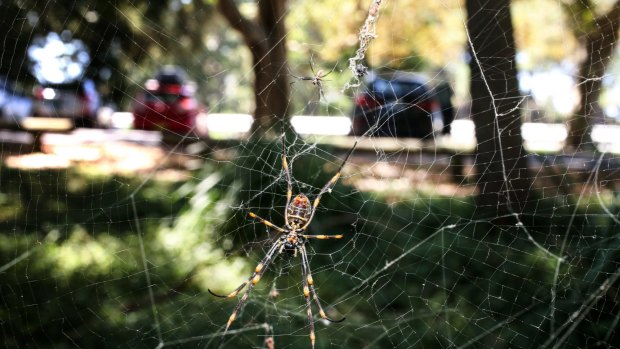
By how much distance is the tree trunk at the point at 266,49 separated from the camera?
203 inches

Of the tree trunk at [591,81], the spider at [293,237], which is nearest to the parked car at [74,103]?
the spider at [293,237]

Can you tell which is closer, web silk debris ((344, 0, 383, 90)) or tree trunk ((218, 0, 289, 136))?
web silk debris ((344, 0, 383, 90))

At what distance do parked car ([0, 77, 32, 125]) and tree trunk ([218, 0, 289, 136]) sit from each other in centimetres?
258

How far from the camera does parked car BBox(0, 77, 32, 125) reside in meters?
5.61

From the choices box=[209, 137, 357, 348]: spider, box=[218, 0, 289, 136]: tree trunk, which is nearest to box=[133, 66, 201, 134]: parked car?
box=[218, 0, 289, 136]: tree trunk

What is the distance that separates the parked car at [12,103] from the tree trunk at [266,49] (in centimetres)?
258

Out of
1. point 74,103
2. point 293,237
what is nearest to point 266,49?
point 74,103

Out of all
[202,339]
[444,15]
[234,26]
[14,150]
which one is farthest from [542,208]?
[444,15]

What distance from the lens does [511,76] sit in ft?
10.7

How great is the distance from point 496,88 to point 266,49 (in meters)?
2.84

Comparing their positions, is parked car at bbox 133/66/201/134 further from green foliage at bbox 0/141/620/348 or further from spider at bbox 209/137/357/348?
spider at bbox 209/137/357/348

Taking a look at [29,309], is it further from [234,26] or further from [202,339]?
[234,26]

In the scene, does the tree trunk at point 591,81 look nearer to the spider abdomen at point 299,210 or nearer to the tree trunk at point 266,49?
the spider abdomen at point 299,210

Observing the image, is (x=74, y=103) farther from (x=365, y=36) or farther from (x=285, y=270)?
(x=365, y=36)
